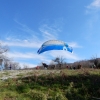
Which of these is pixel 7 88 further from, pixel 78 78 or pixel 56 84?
pixel 78 78

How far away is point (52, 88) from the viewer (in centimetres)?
1194

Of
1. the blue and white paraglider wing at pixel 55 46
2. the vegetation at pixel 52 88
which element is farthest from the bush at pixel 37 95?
the blue and white paraglider wing at pixel 55 46

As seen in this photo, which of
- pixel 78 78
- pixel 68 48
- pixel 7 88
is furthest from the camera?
pixel 68 48

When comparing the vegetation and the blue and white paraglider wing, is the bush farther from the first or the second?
the blue and white paraglider wing

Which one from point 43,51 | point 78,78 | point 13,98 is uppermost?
point 43,51

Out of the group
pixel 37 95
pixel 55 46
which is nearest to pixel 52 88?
pixel 37 95

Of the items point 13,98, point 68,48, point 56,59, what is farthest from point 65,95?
point 56,59

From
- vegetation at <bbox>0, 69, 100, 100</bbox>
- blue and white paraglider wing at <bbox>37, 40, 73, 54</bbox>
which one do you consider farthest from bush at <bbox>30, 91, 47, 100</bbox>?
blue and white paraglider wing at <bbox>37, 40, 73, 54</bbox>

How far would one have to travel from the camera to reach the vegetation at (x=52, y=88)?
10.6 metres

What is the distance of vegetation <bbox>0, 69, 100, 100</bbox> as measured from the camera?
34.7 ft

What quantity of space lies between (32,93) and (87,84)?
10.9 feet

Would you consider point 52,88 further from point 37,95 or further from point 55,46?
point 55,46

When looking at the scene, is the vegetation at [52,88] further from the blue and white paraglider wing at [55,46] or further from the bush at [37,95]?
the blue and white paraglider wing at [55,46]

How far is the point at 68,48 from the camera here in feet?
73.9
